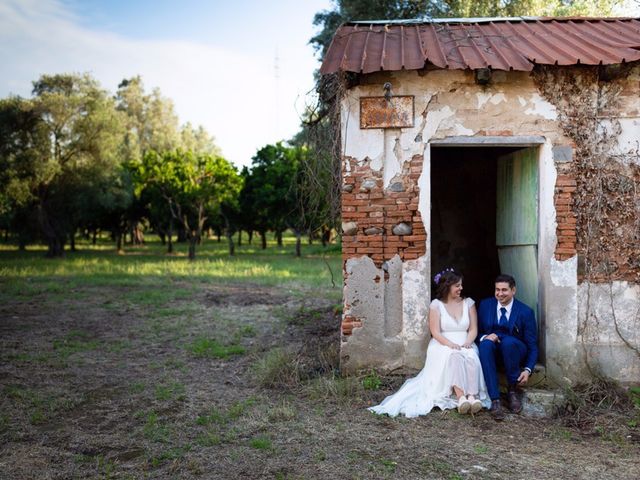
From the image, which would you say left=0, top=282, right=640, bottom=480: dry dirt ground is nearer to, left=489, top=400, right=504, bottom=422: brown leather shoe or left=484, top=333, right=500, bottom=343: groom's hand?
left=489, top=400, right=504, bottom=422: brown leather shoe

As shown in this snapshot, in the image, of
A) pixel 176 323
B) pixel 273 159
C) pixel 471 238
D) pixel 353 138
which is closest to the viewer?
pixel 353 138

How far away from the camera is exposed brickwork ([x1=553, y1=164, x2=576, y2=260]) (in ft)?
19.7

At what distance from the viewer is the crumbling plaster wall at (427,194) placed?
6.01m

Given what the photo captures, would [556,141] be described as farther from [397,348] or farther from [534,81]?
Answer: [397,348]

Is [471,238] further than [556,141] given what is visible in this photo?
Yes

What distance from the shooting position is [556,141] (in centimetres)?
604

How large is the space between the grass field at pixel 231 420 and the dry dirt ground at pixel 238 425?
17 millimetres

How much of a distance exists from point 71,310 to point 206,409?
7.29m

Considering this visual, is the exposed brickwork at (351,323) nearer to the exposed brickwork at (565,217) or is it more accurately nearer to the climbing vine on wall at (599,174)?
the exposed brickwork at (565,217)

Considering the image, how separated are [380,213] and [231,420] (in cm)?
273

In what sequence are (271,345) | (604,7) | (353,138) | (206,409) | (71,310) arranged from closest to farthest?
1. (206,409)
2. (353,138)
3. (271,345)
4. (71,310)
5. (604,7)

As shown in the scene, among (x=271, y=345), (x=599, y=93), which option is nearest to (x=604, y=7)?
(x=599, y=93)

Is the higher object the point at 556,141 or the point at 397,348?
the point at 556,141

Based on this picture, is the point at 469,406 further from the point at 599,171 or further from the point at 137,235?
the point at 137,235
